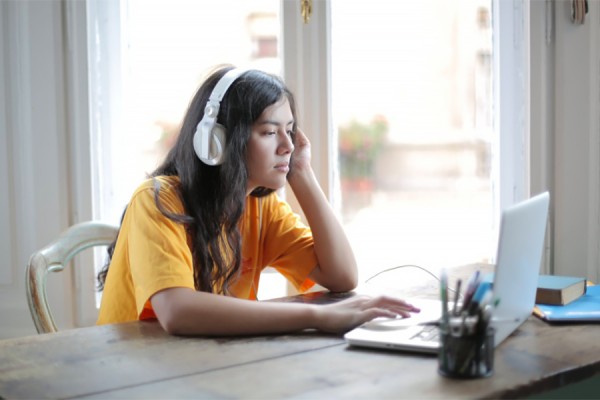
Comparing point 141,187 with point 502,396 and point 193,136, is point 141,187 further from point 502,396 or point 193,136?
point 502,396

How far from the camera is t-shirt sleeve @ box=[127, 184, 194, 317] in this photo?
1.41m

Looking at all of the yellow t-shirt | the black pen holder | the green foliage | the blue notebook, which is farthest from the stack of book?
the green foliage

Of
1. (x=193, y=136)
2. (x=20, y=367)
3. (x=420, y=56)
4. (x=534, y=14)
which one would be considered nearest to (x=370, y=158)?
(x=420, y=56)

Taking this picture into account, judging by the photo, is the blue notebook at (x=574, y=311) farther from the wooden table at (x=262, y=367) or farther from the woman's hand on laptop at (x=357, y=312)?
the woman's hand on laptop at (x=357, y=312)

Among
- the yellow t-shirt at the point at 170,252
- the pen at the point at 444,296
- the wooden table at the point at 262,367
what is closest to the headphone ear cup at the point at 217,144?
the yellow t-shirt at the point at 170,252

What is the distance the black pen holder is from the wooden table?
16 millimetres

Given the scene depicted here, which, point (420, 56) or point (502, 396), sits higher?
point (420, 56)

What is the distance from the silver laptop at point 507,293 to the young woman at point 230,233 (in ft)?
0.19

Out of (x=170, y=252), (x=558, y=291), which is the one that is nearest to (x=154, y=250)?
(x=170, y=252)

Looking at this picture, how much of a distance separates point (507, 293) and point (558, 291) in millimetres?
374

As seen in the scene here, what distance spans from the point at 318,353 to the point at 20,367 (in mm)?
467

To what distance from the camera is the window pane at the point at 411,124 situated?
8.48 ft

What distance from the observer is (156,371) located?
1161 mm

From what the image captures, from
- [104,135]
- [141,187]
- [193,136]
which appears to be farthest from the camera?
[104,135]
